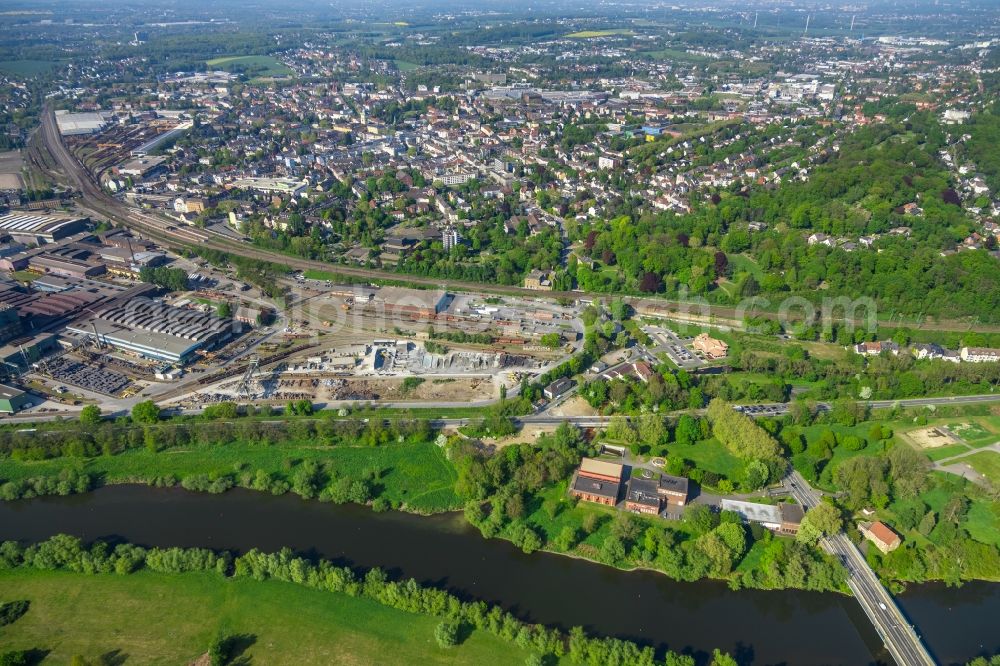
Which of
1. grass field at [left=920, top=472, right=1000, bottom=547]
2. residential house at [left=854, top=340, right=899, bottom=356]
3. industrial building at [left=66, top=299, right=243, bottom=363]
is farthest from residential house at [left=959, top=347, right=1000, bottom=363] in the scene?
industrial building at [left=66, top=299, right=243, bottom=363]

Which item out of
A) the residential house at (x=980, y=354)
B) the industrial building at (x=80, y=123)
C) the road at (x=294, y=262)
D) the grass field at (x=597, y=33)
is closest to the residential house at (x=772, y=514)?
the road at (x=294, y=262)

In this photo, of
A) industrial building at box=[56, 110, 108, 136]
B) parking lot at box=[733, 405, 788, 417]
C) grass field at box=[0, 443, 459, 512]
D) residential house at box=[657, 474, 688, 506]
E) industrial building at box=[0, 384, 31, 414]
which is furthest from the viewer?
industrial building at box=[56, 110, 108, 136]

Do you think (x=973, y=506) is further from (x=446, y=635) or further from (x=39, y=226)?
(x=39, y=226)

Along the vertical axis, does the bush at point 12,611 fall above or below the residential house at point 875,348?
below

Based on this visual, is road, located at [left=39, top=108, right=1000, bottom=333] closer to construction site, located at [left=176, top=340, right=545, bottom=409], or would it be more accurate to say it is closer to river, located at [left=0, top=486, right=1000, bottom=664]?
construction site, located at [left=176, top=340, right=545, bottom=409]

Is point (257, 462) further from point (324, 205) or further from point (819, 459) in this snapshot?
point (324, 205)

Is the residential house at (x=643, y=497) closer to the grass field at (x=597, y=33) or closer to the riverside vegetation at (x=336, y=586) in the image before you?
the riverside vegetation at (x=336, y=586)

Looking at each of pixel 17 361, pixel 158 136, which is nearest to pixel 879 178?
pixel 17 361
